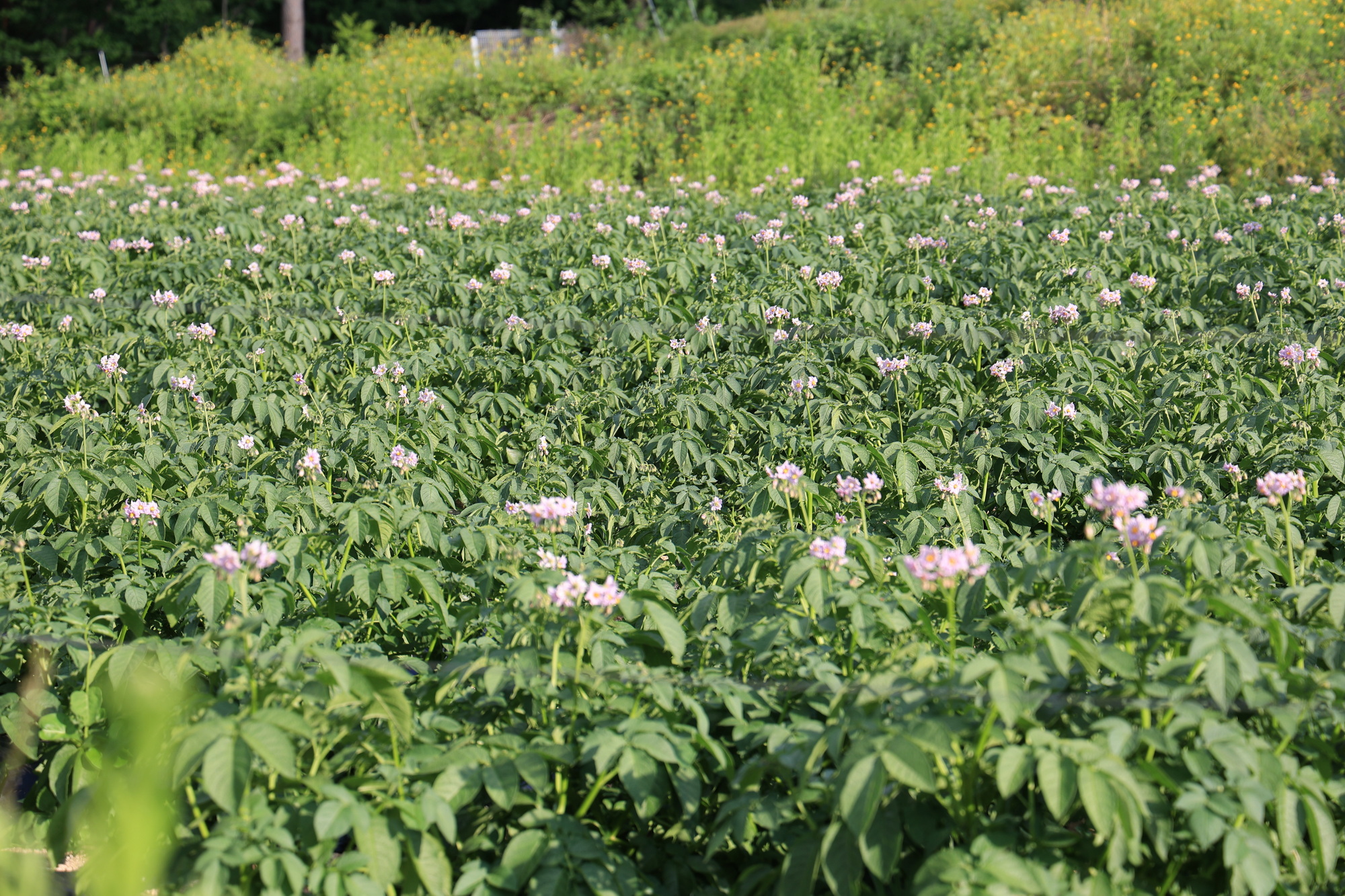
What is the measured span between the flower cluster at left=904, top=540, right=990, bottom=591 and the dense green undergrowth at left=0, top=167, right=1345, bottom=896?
1.7 inches

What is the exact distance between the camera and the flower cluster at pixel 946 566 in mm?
2080

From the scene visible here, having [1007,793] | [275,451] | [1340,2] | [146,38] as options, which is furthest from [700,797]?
[146,38]

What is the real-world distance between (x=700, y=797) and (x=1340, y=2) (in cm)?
1301

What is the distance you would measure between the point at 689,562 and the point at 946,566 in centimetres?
123

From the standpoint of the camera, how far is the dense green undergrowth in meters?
1.81

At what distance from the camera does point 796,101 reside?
11375 mm

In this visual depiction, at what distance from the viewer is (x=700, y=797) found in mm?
2082

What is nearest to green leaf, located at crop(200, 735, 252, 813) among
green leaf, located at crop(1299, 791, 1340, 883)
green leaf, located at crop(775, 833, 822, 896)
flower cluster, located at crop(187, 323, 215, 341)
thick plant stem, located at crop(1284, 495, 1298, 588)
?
green leaf, located at crop(775, 833, 822, 896)

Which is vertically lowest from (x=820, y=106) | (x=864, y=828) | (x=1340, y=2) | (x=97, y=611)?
(x=97, y=611)

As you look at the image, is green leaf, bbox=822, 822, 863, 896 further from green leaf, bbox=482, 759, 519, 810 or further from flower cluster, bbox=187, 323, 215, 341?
flower cluster, bbox=187, 323, 215, 341

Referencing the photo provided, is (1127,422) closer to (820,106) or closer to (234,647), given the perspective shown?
(234,647)

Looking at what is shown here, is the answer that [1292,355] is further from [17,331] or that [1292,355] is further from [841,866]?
[17,331]

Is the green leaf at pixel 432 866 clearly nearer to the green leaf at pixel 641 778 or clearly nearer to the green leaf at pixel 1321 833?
the green leaf at pixel 641 778

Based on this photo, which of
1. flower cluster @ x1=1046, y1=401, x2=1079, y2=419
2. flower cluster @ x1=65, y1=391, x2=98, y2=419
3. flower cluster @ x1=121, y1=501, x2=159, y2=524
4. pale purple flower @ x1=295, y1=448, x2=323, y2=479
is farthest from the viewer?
flower cluster @ x1=65, y1=391, x2=98, y2=419
